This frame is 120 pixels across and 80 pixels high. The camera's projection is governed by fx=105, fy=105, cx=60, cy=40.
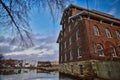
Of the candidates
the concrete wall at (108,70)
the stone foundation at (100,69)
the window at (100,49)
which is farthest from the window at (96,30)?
the concrete wall at (108,70)

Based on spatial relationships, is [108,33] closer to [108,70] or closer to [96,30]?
[96,30]

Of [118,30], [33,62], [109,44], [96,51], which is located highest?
[118,30]

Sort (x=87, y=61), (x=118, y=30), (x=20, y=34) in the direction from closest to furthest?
(x=20, y=34) < (x=87, y=61) < (x=118, y=30)

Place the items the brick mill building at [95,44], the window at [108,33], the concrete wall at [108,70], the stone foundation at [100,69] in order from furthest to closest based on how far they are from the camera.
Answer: the window at [108,33] → the brick mill building at [95,44] → the stone foundation at [100,69] → the concrete wall at [108,70]

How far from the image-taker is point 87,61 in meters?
13.8

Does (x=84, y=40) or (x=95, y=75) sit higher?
(x=84, y=40)

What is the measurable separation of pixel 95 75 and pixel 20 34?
11.3m

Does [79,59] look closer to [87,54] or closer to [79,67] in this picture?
[79,67]

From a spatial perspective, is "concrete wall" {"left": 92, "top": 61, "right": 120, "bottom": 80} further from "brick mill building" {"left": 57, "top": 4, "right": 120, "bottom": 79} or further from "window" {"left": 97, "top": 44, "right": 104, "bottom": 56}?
"window" {"left": 97, "top": 44, "right": 104, "bottom": 56}

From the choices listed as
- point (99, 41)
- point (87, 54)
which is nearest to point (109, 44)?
point (99, 41)

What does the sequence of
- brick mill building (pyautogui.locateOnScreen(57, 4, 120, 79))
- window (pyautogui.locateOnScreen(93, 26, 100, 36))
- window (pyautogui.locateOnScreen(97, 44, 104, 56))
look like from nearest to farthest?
brick mill building (pyautogui.locateOnScreen(57, 4, 120, 79)) → window (pyautogui.locateOnScreen(97, 44, 104, 56)) → window (pyautogui.locateOnScreen(93, 26, 100, 36))

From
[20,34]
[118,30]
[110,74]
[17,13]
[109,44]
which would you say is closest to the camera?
[17,13]

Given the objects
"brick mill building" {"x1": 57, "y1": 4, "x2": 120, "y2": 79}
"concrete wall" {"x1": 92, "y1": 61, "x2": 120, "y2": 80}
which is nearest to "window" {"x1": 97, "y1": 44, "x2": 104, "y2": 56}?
"brick mill building" {"x1": 57, "y1": 4, "x2": 120, "y2": 79}

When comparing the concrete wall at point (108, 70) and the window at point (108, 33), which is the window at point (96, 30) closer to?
the window at point (108, 33)
